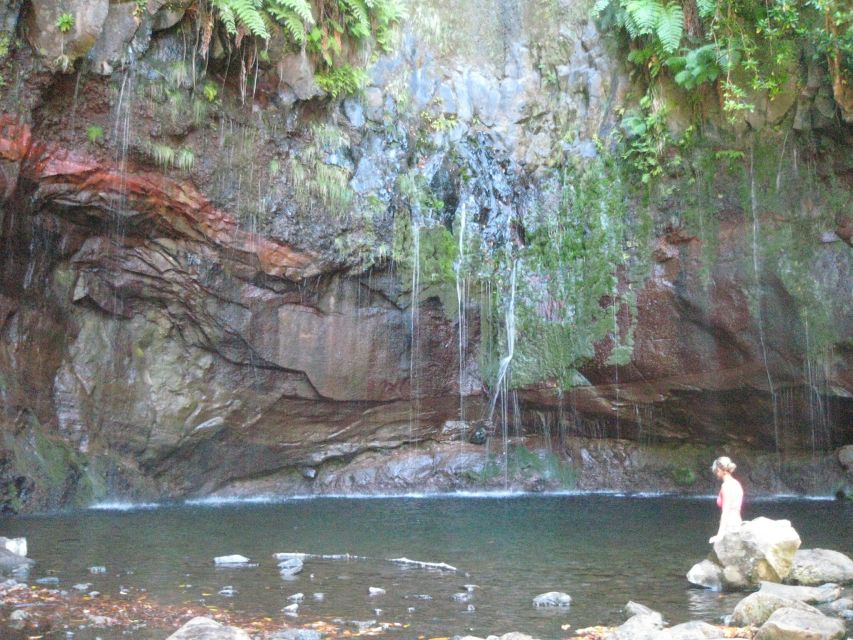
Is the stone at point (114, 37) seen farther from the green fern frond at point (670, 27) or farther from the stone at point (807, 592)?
the stone at point (807, 592)

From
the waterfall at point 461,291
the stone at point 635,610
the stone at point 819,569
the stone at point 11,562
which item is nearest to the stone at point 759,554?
the stone at point 819,569

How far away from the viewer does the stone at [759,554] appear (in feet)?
24.3

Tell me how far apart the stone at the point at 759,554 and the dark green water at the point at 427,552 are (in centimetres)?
36

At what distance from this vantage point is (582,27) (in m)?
16.2

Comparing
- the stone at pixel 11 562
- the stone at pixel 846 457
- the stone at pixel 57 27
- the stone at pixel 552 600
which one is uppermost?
the stone at pixel 57 27

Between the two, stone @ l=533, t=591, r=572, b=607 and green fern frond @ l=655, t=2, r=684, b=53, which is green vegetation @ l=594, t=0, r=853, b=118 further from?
stone @ l=533, t=591, r=572, b=607

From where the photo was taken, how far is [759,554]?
742 cm

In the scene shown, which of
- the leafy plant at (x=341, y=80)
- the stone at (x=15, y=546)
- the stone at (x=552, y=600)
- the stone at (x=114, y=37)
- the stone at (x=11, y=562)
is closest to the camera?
the stone at (x=552, y=600)

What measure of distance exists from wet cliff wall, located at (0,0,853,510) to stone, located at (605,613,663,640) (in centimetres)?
929

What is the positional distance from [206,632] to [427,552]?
14.7 feet

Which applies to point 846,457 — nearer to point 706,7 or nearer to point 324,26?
point 706,7

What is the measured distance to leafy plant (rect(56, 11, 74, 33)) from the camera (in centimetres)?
1158

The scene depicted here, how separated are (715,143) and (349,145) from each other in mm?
6503

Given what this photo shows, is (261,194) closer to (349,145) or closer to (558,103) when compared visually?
(349,145)
